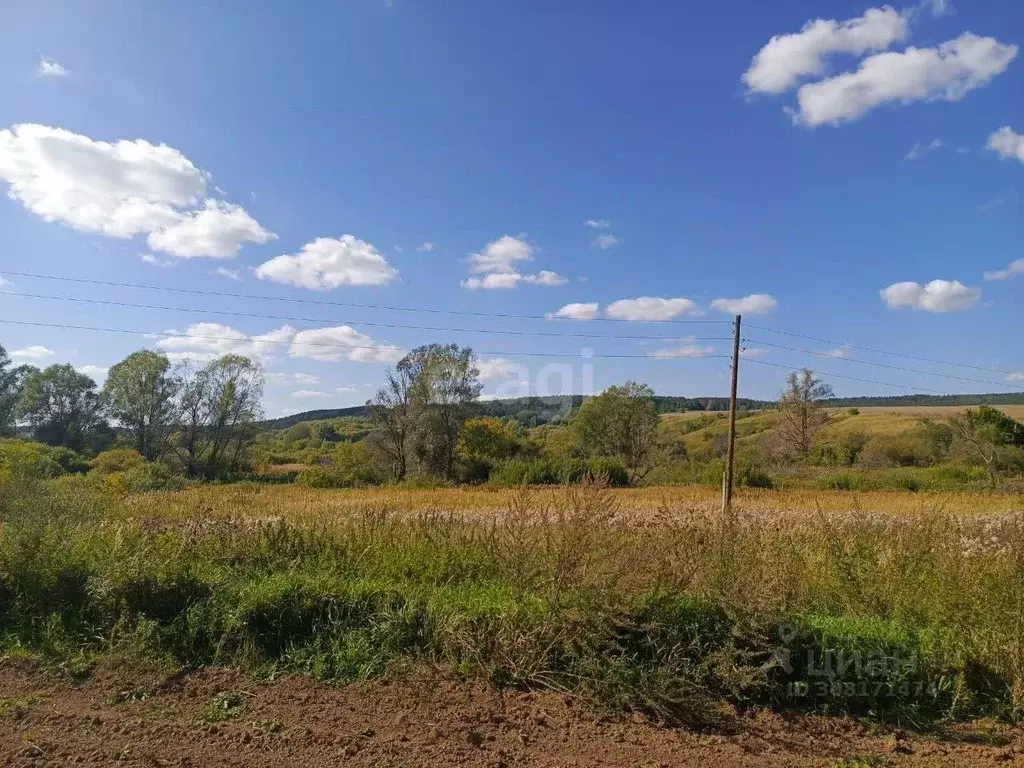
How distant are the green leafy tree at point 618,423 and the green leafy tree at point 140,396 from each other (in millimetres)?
32278

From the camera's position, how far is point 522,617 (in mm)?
5324

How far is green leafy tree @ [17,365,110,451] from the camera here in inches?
1960

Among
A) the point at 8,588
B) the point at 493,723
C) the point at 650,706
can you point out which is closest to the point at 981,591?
the point at 650,706

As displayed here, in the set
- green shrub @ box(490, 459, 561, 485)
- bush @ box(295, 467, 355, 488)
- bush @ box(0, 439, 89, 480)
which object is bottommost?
bush @ box(295, 467, 355, 488)

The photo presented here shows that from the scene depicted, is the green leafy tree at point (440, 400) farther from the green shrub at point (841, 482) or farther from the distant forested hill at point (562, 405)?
the green shrub at point (841, 482)

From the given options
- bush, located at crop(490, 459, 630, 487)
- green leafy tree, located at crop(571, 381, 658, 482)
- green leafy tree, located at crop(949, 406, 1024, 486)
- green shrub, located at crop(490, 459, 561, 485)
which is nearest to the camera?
green leafy tree, located at crop(949, 406, 1024, 486)

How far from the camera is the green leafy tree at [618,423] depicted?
5047 cm

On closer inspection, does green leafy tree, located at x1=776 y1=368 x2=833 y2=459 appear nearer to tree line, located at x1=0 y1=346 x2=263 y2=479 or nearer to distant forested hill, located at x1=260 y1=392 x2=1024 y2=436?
distant forested hill, located at x1=260 y1=392 x2=1024 y2=436

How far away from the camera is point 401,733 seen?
427 centimetres

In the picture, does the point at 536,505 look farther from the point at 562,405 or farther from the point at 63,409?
the point at 63,409

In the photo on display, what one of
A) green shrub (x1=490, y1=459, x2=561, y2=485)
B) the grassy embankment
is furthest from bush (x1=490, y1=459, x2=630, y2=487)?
the grassy embankment

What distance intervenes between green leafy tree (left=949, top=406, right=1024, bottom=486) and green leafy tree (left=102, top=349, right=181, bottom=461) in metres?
54.5

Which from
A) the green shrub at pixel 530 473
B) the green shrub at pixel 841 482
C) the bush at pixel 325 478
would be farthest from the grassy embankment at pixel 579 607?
the bush at pixel 325 478

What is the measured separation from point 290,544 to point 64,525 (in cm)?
323
